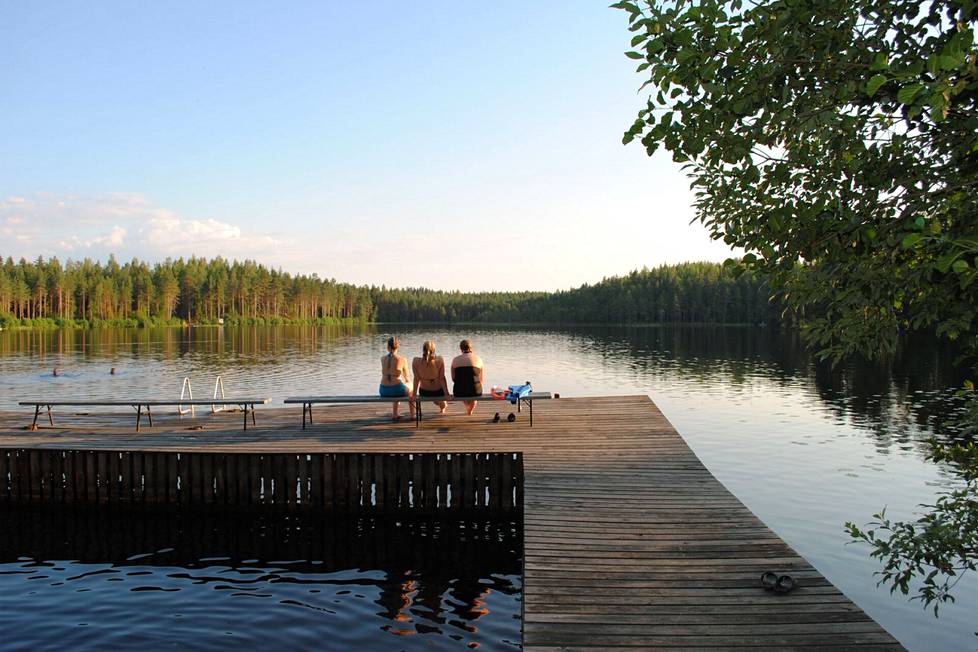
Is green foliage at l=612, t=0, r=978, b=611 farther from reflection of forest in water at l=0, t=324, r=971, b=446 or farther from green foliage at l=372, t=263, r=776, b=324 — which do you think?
green foliage at l=372, t=263, r=776, b=324

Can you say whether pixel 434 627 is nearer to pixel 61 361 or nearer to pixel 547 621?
pixel 547 621

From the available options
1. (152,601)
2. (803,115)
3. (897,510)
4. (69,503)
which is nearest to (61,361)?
(69,503)

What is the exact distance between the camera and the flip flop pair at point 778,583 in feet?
21.5

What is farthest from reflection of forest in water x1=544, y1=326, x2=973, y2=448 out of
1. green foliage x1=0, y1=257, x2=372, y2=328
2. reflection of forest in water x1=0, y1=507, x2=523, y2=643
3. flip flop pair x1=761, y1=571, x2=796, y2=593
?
green foliage x1=0, y1=257, x2=372, y2=328

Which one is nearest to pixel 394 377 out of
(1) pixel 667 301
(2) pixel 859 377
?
(2) pixel 859 377

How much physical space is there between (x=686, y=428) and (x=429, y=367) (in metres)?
12.1

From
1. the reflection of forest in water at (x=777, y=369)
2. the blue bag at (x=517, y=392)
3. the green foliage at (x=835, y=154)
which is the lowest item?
the reflection of forest in water at (x=777, y=369)

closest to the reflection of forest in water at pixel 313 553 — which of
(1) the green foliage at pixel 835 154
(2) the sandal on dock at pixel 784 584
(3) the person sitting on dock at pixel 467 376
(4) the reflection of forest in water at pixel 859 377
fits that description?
(2) the sandal on dock at pixel 784 584

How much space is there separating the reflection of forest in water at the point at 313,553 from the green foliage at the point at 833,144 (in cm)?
570

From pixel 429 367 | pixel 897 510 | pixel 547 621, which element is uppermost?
pixel 429 367

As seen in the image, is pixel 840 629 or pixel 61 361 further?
pixel 61 361

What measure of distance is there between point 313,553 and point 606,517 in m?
4.93

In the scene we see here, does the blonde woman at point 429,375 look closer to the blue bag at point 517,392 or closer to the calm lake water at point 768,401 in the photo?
the blue bag at point 517,392

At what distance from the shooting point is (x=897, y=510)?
45.9ft
